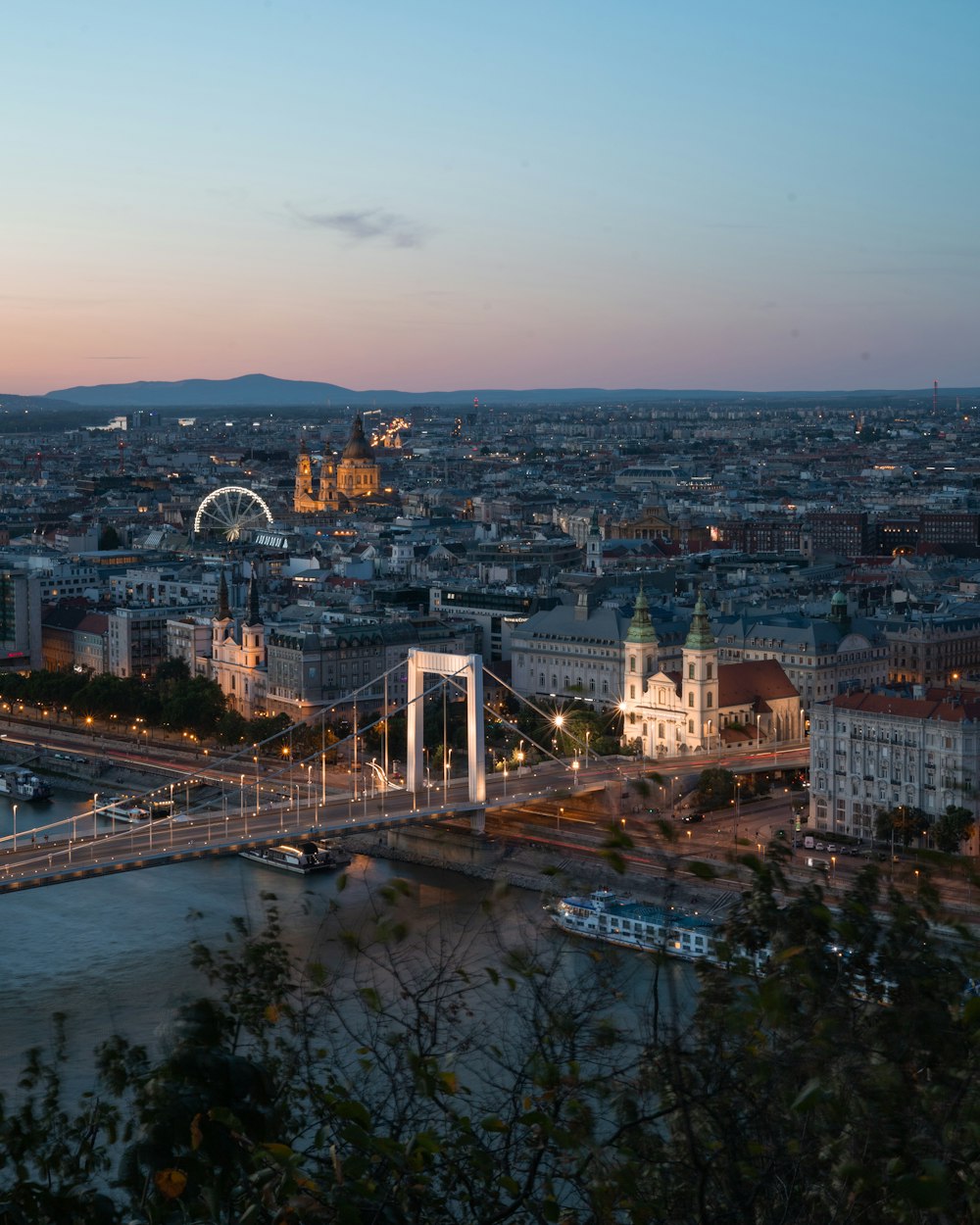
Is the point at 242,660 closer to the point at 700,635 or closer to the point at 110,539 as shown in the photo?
the point at 700,635

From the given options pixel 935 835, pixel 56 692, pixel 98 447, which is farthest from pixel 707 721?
pixel 98 447

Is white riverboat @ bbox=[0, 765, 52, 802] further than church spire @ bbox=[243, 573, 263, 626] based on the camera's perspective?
No

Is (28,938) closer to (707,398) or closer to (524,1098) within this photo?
(524,1098)

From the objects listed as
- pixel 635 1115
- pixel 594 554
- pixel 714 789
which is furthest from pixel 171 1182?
pixel 594 554

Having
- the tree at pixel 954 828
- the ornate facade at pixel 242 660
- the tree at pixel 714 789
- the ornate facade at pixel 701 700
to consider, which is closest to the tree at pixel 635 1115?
the tree at pixel 954 828

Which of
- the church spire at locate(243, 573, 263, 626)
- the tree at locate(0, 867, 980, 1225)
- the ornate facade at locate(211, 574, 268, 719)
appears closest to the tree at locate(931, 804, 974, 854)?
the ornate facade at locate(211, 574, 268, 719)

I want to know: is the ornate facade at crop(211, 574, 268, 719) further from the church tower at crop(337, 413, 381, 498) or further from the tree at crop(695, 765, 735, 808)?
the church tower at crop(337, 413, 381, 498)

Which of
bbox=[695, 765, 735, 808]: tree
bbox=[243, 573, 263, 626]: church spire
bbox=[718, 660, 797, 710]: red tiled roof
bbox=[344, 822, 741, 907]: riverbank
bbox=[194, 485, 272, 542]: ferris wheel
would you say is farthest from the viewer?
bbox=[194, 485, 272, 542]: ferris wheel
